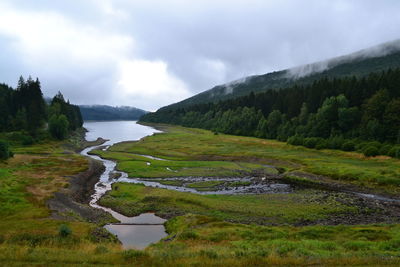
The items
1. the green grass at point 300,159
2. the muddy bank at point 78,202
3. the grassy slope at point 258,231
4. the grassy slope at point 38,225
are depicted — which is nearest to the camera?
the grassy slope at point 38,225

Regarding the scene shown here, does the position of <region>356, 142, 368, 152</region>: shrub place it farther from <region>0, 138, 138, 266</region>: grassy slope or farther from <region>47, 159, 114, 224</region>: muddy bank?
<region>0, 138, 138, 266</region>: grassy slope

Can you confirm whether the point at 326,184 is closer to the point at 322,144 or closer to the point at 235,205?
the point at 235,205

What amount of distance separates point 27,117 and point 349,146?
133m

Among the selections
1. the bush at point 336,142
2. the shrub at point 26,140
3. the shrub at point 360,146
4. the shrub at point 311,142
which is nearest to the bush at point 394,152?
the shrub at point 360,146

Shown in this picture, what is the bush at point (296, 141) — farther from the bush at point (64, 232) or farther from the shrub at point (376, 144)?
the bush at point (64, 232)

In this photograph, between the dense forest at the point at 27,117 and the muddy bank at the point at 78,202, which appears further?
the dense forest at the point at 27,117

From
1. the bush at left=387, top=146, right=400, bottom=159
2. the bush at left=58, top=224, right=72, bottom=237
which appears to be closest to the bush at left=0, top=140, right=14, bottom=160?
the bush at left=58, top=224, right=72, bottom=237

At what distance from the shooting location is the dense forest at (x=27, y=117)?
122750 mm

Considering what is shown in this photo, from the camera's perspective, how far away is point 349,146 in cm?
9256

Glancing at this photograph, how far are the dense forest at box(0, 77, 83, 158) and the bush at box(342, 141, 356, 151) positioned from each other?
116728 mm

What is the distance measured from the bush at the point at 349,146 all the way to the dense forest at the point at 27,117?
383 ft

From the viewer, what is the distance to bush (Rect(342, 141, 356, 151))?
303 ft

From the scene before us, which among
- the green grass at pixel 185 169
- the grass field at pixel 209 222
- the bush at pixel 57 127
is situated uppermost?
the bush at pixel 57 127

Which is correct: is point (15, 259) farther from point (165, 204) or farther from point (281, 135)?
point (281, 135)
